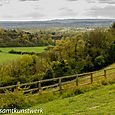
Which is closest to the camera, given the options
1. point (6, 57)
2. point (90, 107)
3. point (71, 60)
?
point (90, 107)

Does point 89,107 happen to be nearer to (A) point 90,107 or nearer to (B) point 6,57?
(A) point 90,107

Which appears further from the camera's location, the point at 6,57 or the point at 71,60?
the point at 6,57

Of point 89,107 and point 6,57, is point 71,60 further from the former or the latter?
point 89,107

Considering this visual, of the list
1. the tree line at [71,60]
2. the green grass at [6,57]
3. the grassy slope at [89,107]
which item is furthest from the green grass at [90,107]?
the green grass at [6,57]

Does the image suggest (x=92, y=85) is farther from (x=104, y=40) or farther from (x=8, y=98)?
(x=104, y=40)

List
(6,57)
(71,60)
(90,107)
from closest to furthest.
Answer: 1. (90,107)
2. (71,60)
3. (6,57)

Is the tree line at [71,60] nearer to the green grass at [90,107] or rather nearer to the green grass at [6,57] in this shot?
the green grass at [6,57]

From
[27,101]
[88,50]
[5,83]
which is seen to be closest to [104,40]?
[88,50]

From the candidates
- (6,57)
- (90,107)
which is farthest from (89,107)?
(6,57)

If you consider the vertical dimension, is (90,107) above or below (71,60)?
above

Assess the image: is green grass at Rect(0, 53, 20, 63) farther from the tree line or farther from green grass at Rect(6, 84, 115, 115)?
green grass at Rect(6, 84, 115, 115)

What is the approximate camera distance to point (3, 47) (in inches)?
4304

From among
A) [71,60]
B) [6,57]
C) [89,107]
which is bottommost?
[6,57]

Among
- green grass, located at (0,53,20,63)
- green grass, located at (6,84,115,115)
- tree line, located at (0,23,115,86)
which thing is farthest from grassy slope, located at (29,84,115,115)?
green grass, located at (0,53,20,63)
